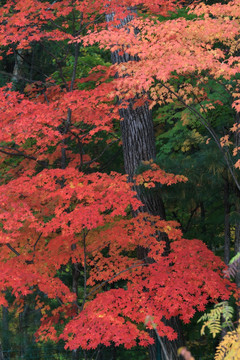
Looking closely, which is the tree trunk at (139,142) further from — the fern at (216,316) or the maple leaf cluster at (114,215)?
the fern at (216,316)

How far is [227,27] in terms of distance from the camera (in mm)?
5977

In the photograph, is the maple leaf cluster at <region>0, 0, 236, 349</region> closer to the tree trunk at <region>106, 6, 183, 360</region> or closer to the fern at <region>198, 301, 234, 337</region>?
the tree trunk at <region>106, 6, 183, 360</region>

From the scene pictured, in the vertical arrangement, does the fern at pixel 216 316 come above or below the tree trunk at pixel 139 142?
below

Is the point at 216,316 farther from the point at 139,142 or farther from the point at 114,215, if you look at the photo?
the point at 139,142

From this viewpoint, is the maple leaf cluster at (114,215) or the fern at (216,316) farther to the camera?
the maple leaf cluster at (114,215)

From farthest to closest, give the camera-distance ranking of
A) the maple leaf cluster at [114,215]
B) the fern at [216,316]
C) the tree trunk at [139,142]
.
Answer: the tree trunk at [139,142] < the maple leaf cluster at [114,215] < the fern at [216,316]

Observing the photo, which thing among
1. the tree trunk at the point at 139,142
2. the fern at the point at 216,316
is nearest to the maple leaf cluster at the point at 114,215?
the tree trunk at the point at 139,142

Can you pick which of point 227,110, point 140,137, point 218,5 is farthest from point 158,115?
point 218,5

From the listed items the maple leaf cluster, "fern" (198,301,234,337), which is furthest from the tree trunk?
Result: "fern" (198,301,234,337)

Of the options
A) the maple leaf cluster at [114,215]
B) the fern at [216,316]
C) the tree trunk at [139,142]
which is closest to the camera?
the fern at [216,316]

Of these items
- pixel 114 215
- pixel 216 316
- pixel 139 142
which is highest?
pixel 139 142

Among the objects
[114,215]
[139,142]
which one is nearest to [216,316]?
[114,215]

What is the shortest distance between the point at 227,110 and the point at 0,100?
500 cm

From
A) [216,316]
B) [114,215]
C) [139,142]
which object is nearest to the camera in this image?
[216,316]
